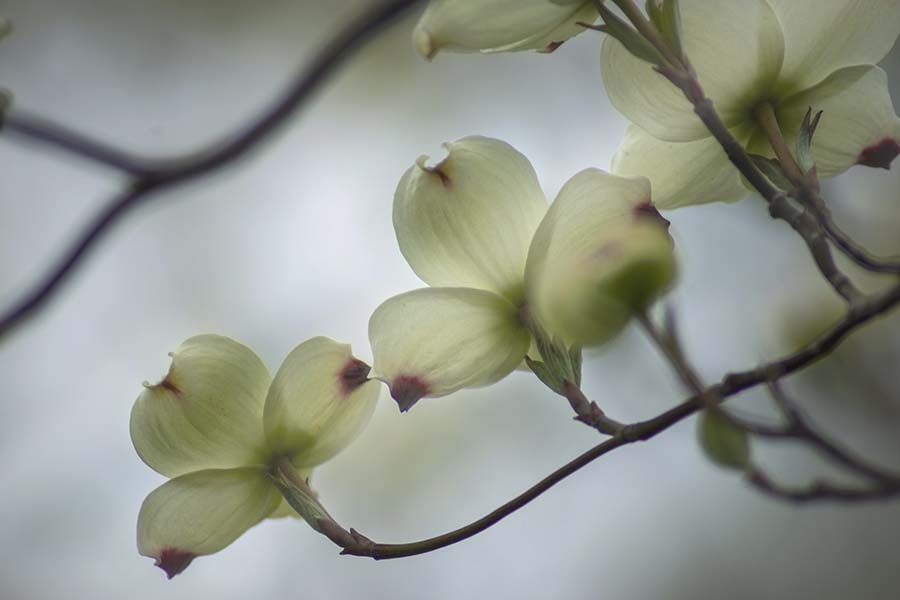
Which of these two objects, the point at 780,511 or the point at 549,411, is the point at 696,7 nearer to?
the point at 549,411

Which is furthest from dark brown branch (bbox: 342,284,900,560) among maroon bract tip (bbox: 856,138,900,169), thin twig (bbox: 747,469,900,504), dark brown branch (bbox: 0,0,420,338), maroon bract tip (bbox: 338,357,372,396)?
dark brown branch (bbox: 0,0,420,338)

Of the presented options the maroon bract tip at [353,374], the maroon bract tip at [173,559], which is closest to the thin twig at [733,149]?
the maroon bract tip at [353,374]

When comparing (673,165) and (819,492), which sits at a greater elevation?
(673,165)

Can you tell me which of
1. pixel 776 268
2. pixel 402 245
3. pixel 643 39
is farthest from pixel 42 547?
pixel 643 39

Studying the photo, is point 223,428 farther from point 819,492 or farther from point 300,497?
point 819,492

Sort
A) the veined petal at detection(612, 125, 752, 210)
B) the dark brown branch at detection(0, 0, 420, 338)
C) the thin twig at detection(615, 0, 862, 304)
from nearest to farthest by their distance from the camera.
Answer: the thin twig at detection(615, 0, 862, 304)
the veined petal at detection(612, 125, 752, 210)
the dark brown branch at detection(0, 0, 420, 338)

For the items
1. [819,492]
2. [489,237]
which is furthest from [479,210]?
[819,492]

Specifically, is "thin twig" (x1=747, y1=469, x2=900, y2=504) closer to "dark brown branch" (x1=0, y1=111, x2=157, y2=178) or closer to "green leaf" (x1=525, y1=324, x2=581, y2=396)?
"green leaf" (x1=525, y1=324, x2=581, y2=396)
